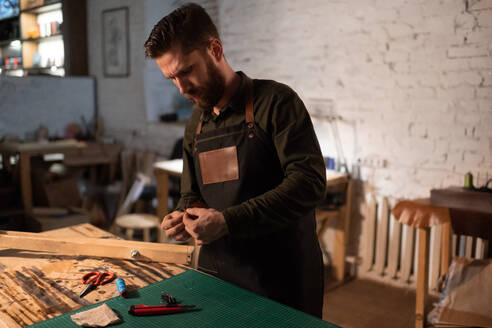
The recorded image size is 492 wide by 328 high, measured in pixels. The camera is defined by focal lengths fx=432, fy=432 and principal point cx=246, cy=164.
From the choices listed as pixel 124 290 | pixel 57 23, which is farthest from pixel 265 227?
pixel 57 23

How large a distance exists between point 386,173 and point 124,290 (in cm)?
248

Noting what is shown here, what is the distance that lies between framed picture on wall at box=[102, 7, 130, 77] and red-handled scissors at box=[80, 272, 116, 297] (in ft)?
13.7

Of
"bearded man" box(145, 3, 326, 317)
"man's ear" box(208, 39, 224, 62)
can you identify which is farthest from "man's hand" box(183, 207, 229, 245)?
"man's ear" box(208, 39, 224, 62)

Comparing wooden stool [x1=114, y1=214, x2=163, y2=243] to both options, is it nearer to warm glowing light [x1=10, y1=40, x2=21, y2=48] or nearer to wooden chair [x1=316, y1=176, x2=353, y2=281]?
wooden chair [x1=316, y1=176, x2=353, y2=281]

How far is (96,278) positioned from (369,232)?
96.5 inches

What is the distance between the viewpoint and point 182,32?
1.36 metres

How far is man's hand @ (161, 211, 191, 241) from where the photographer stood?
1.37 metres

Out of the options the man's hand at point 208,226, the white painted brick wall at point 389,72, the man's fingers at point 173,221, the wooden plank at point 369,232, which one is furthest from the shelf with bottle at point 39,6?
the wooden plank at point 369,232

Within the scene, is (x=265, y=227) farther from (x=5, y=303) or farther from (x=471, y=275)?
(x=471, y=275)

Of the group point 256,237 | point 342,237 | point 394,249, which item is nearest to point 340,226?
point 342,237

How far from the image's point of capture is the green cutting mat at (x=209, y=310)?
1.06 m

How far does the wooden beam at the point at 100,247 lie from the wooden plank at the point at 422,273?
1.65 metres

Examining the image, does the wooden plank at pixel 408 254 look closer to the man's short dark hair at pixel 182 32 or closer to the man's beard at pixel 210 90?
the man's beard at pixel 210 90

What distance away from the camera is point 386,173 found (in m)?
3.25
